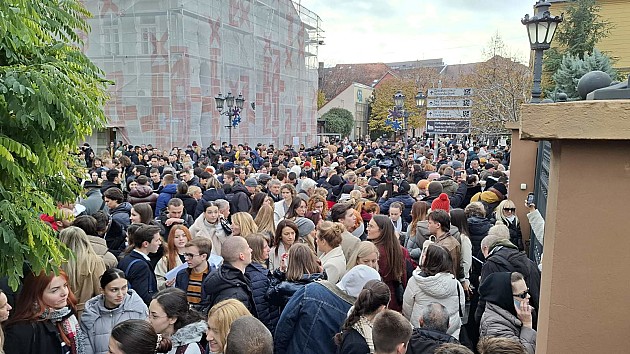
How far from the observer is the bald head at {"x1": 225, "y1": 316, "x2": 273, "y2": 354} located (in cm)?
307

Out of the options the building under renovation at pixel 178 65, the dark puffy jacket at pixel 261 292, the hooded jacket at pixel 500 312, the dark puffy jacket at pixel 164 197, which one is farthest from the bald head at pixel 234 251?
the building under renovation at pixel 178 65

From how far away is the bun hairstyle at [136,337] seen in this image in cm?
333

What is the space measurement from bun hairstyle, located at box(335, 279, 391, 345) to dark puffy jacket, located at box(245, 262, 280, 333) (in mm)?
1211

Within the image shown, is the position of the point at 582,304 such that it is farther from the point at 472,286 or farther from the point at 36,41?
the point at 472,286

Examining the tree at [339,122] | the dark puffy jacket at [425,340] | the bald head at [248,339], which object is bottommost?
the dark puffy jacket at [425,340]

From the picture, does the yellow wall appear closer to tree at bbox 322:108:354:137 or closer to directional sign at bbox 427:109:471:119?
directional sign at bbox 427:109:471:119

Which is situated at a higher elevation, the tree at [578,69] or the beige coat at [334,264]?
the tree at [578,69]

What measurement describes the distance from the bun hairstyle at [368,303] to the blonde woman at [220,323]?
0.71 meters

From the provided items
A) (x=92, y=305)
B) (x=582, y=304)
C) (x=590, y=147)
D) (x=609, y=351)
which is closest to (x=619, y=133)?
(x=590, y=147)

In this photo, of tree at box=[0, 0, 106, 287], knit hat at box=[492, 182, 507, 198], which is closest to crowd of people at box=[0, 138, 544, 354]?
tree at box=[0, 0, 106, 287]

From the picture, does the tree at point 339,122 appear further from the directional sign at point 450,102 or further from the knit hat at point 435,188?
the knit hat at point 435,188

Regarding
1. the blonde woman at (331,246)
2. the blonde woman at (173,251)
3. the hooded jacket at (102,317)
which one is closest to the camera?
the hooded jacket at (102,317)

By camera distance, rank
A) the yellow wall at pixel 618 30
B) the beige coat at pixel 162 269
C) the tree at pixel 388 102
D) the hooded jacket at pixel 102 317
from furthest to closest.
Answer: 1. the tree at pixel 388 102
2. the yellow wall at pixel 618 30
3. the beige coat at pixel 162 269
4. the hooded jacket at pixel 102 317

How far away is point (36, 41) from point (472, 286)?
17.7ft
